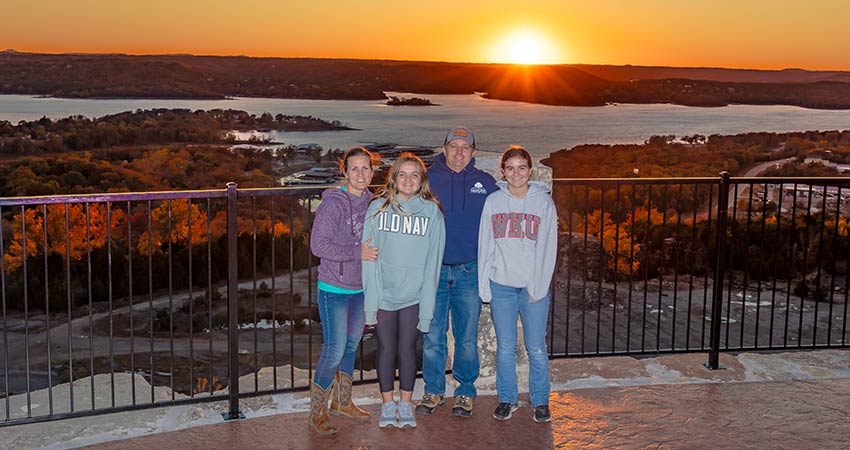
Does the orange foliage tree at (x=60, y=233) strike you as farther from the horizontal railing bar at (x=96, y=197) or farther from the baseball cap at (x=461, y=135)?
the baseball cap at (x=461, y=135)

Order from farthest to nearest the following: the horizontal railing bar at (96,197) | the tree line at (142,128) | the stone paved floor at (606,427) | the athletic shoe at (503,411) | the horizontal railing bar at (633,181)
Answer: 1. the tree line at (142,128)
2. the horizontal railing bar at (633,181)
3. the athletic shoe at (503,411)
4. the stone paved floor at (606,427)
5. the horizontal railing bar at (96,197)

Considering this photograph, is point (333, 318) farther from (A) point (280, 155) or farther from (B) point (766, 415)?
(A) point (280, 155)

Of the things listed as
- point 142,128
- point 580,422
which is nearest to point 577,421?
point 580,422

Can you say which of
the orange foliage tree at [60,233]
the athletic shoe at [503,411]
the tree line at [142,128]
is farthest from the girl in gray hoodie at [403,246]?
the tree line at [142,128]

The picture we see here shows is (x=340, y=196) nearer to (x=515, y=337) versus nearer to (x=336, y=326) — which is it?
(x=336, y=326)

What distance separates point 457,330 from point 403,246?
0.71 m

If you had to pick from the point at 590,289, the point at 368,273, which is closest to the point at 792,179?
the point at 368,273

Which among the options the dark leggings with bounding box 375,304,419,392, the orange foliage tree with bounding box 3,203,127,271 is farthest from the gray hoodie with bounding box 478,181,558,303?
the orange foliage tree with bounding box 3,203,127,271

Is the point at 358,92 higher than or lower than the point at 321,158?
higher

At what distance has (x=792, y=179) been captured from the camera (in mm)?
5297

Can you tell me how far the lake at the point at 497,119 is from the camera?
60.8 meters

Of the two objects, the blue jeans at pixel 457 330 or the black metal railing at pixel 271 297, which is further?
the black metal railing at pixel 271 297

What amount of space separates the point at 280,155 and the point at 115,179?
14.1 meters

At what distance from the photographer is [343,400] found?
14.0 feet
